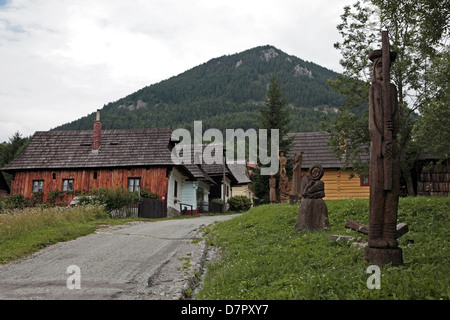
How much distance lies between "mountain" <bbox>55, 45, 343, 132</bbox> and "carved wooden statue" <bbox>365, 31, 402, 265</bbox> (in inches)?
2890

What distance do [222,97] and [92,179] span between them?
11755 centimetres

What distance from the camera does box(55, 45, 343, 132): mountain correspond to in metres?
105

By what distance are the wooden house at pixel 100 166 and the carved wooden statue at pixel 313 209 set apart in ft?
61.2

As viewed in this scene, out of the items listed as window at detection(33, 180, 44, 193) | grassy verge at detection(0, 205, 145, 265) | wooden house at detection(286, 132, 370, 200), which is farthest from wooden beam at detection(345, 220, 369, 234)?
window at detection(33, 180, 44, 193)

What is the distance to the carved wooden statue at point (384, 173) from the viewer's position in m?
6.13

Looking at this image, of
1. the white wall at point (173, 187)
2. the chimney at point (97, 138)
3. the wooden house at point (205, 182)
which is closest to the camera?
the white wall at point (173, 187)

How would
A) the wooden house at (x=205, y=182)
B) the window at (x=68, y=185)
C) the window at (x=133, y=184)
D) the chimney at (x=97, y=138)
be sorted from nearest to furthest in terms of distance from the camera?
the window at (x=133, y=184), the window at (x=68, y=185), the chimney at (x=97, y=138), the wooden house at (x=205, y=182)

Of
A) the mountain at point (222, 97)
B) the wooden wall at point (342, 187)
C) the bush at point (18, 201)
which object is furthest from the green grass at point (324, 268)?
the mountain at point (222, 97)

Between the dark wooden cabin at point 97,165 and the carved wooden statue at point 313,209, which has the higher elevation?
the dark wooden cabin at point 97,165

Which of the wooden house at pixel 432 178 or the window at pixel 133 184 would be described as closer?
the wooden house at pixel 432 178

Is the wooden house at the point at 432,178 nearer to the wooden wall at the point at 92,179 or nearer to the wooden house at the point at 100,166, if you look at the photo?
the wooden house at the point at 100,166

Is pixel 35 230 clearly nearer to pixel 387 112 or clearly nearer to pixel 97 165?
pixel 387 112
